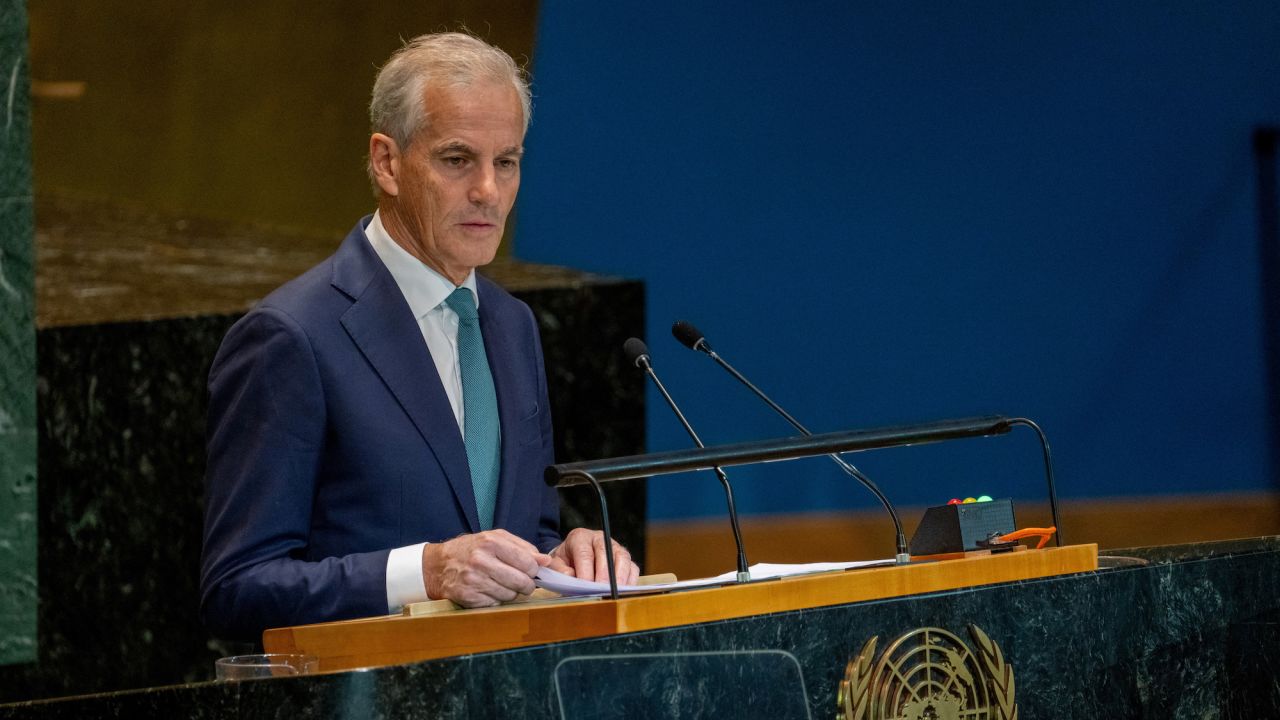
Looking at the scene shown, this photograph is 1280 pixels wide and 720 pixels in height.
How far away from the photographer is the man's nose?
2250mm

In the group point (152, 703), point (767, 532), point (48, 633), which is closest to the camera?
point (152, 703)

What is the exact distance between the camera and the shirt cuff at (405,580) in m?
1.87

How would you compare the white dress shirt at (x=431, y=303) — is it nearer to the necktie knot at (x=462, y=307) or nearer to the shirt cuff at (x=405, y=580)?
the necktie knot at (x=462, y=307)

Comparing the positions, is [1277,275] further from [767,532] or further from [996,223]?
[767,532]

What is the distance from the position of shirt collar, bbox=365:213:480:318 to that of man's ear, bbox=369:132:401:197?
0.07m

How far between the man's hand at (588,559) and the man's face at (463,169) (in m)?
0.44

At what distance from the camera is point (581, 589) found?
5.49 ft

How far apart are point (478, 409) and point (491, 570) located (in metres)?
0.57

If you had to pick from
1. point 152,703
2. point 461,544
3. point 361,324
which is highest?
point 361,324

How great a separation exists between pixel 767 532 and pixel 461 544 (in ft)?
10.7

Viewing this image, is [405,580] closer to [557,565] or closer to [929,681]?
[557,565]

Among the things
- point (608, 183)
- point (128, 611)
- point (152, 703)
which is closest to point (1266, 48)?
point (608, 183)

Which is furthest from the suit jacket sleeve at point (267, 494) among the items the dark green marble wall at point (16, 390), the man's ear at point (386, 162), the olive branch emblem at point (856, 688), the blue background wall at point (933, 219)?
the blue background wall at point (933, 219)

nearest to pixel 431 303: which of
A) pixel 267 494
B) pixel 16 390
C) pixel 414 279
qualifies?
pixel 414 279
